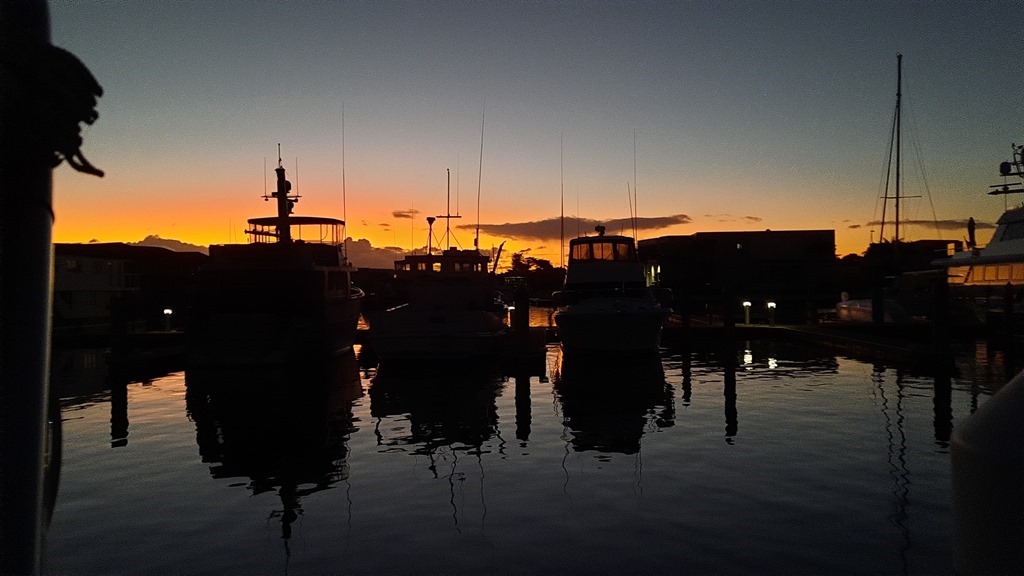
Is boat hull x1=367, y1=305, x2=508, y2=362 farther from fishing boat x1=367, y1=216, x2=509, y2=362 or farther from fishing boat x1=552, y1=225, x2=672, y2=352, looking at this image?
fishing boat x1=552, y1=225, x2=672, y2=352

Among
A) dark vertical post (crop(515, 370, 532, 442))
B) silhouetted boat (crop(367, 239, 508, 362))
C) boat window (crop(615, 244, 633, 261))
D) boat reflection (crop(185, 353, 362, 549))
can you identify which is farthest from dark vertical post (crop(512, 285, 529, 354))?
boat window (crop(615, 244, 633, 261))

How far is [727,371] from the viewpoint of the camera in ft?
57.7

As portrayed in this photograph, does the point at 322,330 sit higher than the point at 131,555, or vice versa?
the point at 322,330

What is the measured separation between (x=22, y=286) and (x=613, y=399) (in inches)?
609

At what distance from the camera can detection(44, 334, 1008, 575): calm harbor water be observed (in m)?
Result: 7.27

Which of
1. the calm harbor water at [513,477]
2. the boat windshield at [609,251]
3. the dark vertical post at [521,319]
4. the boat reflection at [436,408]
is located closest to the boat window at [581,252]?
the boat windshield at [609,251]

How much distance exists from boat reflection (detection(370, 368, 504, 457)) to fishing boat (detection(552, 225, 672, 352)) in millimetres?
3881

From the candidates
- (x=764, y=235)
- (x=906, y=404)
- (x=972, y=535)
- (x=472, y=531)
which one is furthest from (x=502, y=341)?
(x=764, y=235)

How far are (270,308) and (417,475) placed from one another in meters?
13.2

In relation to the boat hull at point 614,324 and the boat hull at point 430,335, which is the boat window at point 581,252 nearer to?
the boat hull at point 614,324

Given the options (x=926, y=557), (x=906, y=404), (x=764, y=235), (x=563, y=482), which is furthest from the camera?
(x=764, y=235)

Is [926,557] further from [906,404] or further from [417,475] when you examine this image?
[906,404]

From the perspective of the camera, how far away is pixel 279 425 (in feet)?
47.3

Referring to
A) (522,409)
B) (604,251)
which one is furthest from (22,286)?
(604,251)
